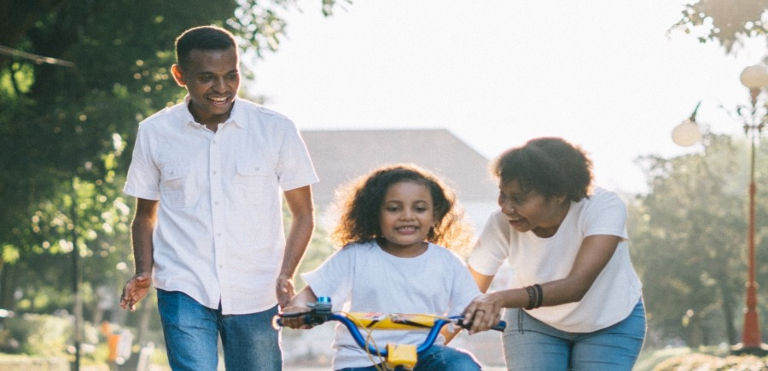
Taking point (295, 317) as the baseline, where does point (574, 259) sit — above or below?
above

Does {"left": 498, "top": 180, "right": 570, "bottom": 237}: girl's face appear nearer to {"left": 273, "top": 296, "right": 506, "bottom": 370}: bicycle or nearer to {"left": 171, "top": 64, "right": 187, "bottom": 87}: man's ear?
Answer: {"left": 273, "top": 296, "right": 506, "bottom": 370}: bicycle

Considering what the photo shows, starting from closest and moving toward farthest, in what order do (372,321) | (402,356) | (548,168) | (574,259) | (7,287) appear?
(402,356), (372,321), (548,168), (574,259), (7,287)

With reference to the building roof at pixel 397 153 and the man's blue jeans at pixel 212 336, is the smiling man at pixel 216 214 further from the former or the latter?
the building roof at pixel 397 153

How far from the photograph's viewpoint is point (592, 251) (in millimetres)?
5141

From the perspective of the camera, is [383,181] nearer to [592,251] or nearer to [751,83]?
[592,251]

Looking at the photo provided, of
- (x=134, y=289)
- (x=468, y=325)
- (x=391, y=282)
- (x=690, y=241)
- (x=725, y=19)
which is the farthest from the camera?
(x=690, y=241)

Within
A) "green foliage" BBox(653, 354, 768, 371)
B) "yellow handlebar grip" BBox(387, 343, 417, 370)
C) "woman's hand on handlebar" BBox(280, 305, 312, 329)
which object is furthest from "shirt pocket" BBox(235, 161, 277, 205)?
"green foliage" BBox(653, 354, 768, 371)

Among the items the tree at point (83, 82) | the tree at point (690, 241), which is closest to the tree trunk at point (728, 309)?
the tree at point (690, 241)

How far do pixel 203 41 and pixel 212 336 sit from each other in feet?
4.04

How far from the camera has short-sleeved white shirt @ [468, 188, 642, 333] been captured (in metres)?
5.27

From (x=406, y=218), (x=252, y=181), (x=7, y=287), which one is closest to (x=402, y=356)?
(x=406, y=218)

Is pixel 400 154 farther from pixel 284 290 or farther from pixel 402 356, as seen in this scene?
pixel 402 356

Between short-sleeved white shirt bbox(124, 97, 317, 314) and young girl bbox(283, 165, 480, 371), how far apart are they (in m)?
0.34

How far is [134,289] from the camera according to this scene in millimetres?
5027
